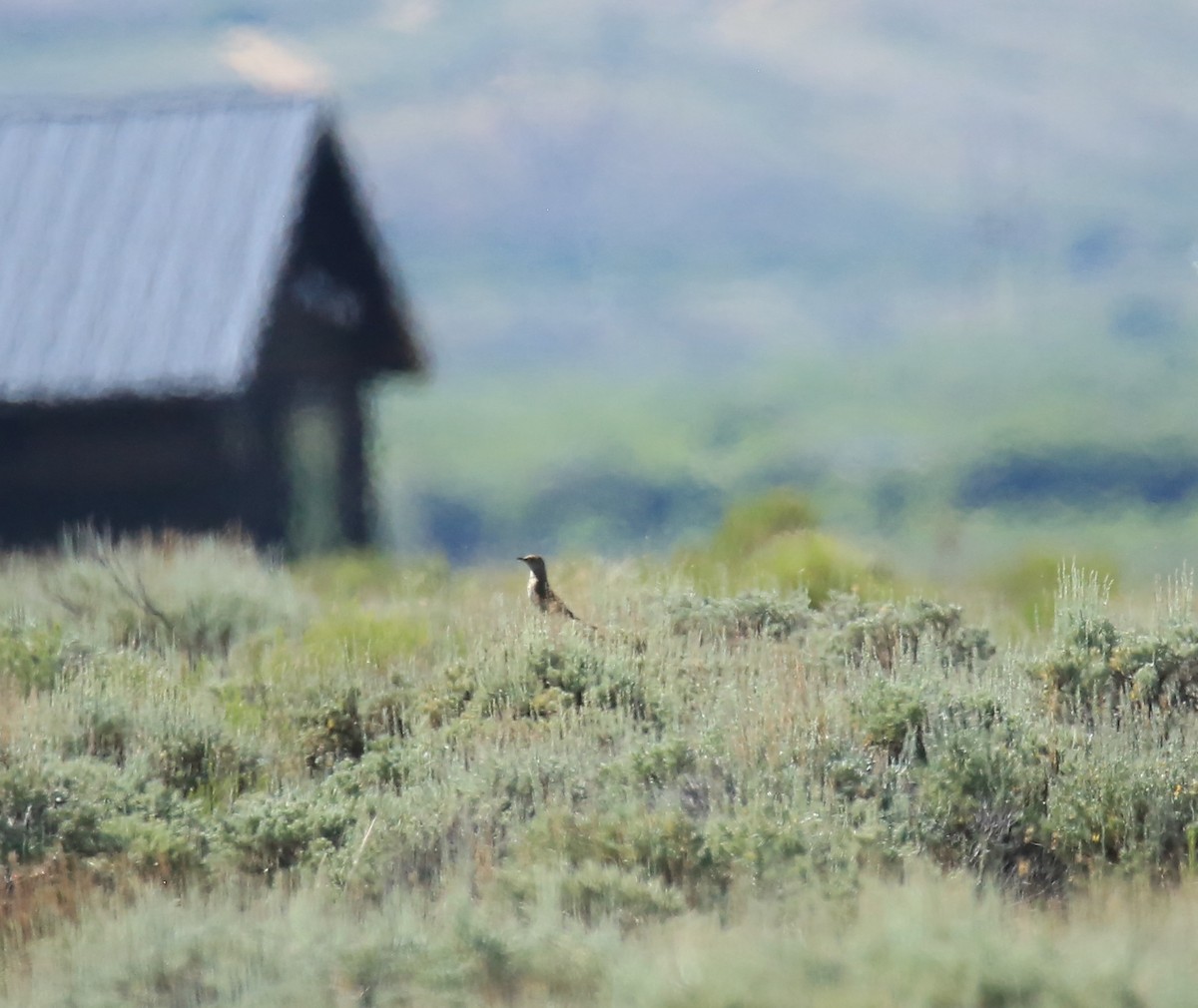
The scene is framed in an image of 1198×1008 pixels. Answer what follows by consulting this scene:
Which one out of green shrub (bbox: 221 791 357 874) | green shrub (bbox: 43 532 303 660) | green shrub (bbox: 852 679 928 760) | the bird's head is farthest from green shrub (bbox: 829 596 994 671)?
green shrub (bbox: 43 532 303 660)

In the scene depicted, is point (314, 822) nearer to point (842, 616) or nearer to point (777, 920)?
point (777, 920)

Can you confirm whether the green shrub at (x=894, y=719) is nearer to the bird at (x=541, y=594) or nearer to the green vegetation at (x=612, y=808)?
the green vegetation at (x=612, y=808)

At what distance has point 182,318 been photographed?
48.0ft

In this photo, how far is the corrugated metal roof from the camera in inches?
573

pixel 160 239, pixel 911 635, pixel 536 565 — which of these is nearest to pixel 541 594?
pixel 536 565

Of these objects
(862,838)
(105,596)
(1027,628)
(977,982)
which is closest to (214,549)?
(105,596)

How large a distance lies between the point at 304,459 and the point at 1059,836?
10882mm

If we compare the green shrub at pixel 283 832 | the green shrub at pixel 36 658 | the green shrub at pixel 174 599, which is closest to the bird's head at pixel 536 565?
the green shrub at pixel 174 599

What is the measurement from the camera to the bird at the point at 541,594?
9.97m

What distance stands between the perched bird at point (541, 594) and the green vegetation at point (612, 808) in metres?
0.18

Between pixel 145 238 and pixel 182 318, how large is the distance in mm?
1378

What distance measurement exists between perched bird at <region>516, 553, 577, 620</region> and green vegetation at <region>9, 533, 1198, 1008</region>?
0.18 m

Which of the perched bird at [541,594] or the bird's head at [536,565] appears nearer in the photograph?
the perched bird at [541,594]

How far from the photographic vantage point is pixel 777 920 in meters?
5.75
